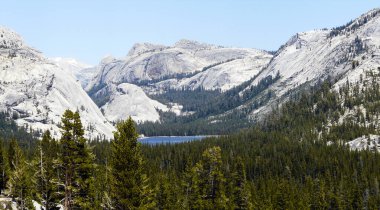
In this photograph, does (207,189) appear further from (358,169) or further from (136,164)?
(358,169)

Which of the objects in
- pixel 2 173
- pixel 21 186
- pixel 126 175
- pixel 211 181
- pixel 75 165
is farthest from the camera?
pixel 2 173

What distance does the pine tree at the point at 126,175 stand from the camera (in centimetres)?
4484

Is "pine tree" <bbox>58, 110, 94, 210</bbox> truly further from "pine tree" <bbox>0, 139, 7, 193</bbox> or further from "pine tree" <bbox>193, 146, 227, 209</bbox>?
"pine tree" <bbox>0, 139, 7, 193</bbox>

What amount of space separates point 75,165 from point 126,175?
6.76 m

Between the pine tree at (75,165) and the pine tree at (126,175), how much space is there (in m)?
4.55

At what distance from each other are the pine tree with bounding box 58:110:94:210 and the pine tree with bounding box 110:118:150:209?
455cm

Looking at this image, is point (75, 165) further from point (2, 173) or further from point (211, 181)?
point (2, 173)

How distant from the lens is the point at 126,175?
45.2 metres


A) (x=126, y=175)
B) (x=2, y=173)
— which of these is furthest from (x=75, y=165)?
(x=2, y=173)

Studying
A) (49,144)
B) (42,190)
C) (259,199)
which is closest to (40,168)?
(42,190)

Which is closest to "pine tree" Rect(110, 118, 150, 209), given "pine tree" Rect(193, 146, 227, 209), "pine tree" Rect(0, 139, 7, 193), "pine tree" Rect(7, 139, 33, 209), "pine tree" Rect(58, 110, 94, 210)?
"pine tree" Rect(58, 110, 94, 210)

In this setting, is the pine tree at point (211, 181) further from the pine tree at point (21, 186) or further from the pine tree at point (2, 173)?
the pine tree at point (2, 173)

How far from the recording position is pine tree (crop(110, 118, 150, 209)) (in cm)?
4484

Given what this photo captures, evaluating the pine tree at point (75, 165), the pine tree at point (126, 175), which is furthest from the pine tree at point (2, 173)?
the pine tree at point (126, 175)
